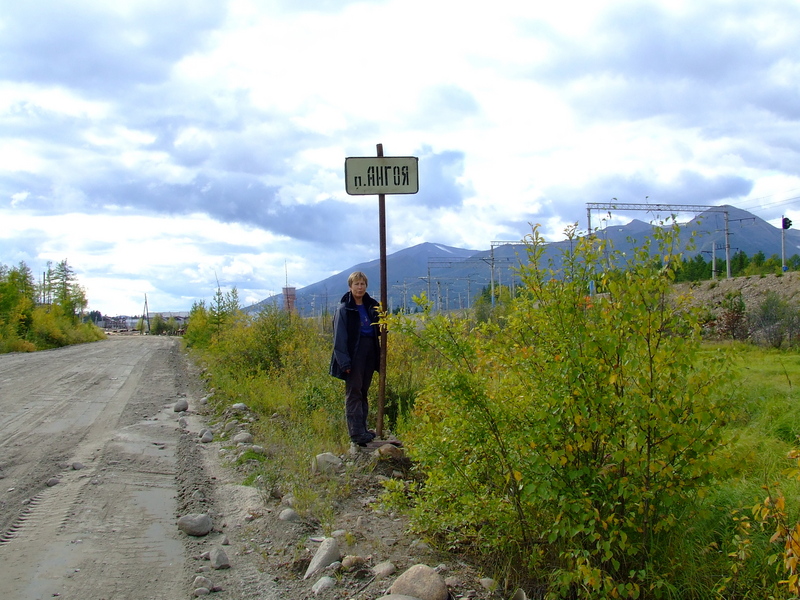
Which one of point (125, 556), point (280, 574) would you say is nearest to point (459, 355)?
point (280, 574)

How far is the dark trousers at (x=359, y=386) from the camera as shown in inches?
256

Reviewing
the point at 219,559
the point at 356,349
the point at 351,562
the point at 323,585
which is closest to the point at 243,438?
the point at 356,349

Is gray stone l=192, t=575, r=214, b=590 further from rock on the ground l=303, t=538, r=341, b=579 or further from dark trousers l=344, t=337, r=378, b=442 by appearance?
dark trousers l=344, t=337, r=378, b=442

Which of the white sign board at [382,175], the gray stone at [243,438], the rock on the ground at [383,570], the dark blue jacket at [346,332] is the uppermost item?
the white sign board at [382,175]

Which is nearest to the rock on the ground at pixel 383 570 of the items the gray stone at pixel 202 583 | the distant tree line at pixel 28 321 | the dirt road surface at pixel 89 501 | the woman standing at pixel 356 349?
the gray stone at pixel 202 583

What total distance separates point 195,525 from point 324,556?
126 cm

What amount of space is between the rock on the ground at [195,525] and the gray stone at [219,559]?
0.52m

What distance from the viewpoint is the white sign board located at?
21.4 feet

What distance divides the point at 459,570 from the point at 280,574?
1151 millimetres

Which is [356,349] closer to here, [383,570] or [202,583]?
[383,570]

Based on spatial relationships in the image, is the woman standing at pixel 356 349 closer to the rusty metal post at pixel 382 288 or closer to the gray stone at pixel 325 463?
the rusty metal post at pixel 382 288

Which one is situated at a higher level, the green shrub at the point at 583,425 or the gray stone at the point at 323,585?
the green shrub at the point at 583,425

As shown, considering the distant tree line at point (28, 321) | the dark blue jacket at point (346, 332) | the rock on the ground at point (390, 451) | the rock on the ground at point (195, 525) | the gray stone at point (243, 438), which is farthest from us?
the distant tree line at point (28, 321)

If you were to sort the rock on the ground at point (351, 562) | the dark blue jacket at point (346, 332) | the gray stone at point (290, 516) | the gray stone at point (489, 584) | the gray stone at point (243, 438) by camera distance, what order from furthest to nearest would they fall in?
the gray stone at point (243, 438)
the dark blue jacket at point (346, 332)
the gray stone at point (290, 516)
the rock on the ground at point (351, 562)
the gray stone at point (489, 584)
